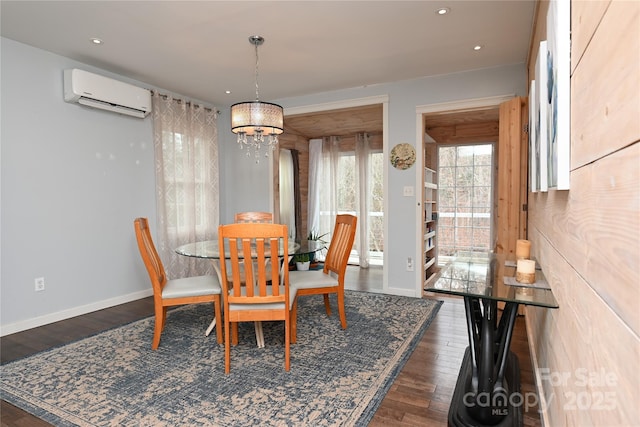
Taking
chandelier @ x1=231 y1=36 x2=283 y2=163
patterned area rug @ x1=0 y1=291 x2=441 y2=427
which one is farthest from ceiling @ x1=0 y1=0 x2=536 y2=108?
patterned area rug @ x1=0 y1=291 x2=441 y2=427

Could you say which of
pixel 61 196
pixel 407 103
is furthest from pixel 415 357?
pixel 61 196

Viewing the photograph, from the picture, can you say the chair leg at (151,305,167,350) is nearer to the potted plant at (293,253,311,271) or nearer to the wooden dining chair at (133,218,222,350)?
the wooden dining chair at (133,218,222,350)

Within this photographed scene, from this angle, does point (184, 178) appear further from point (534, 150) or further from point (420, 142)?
point (534, 150)

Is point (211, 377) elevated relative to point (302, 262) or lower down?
lower down

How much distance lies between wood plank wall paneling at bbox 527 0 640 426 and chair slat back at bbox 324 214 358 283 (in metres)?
1.81

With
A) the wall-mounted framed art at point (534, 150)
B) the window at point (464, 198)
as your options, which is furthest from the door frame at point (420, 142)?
the window at point (464, 198)

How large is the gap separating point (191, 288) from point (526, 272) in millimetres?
2217

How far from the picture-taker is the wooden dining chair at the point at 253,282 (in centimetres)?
222

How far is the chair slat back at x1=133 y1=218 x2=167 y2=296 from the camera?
2.56 meters

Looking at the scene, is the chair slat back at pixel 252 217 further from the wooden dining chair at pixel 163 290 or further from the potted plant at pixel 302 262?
the potted plant at pixel 302 262

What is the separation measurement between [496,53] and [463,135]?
250 cm

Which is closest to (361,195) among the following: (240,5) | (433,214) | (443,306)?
(433,214)

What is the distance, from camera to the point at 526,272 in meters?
1.74

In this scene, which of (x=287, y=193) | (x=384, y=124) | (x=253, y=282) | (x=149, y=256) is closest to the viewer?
(x=253, y=282)
